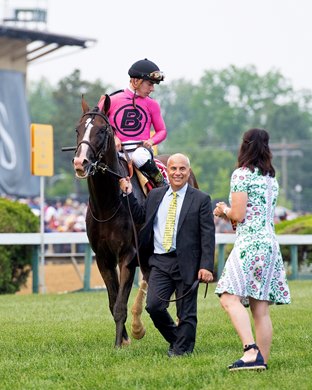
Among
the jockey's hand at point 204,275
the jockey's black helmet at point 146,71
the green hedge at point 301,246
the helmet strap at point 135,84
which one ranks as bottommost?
the green hedge at point 301,246

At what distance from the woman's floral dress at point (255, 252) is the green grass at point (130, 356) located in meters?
0.61

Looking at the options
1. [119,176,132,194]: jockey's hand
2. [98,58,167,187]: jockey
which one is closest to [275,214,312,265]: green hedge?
[98,58,167,187]: jockey

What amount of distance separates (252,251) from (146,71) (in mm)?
3231

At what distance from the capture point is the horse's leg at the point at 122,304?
9.62m

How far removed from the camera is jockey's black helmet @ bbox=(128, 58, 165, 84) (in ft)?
34.1

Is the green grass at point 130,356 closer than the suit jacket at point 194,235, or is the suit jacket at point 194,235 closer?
the green grass at point 130,356

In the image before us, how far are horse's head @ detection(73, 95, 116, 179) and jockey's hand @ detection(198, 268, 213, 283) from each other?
1.34 meters

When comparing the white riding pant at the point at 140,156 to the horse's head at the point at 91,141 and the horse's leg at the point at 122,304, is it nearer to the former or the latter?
the horse's head at the point at 91,141

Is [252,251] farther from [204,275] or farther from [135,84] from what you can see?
→ [135,84]

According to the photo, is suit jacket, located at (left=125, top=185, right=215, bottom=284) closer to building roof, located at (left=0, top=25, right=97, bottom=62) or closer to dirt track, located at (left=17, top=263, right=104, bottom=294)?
dirt track, located at (left=17, top=263, right=104, bottom=294)

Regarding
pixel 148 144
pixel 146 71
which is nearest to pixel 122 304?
pixel 148 144

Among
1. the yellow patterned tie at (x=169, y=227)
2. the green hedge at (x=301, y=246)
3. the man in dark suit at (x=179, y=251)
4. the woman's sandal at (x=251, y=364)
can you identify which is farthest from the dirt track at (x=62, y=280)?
the woman's sandal at (x=251, y=364)

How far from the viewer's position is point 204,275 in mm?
8562

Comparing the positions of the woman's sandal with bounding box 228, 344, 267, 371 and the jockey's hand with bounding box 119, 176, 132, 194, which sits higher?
the jockey's hand with bounding box 119, 176, 132, 194
